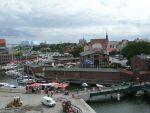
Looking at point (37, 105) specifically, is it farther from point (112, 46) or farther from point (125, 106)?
point (112, 46)

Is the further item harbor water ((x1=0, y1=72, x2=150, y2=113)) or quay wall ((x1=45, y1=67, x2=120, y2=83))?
quay wall ((x1=45, y1=67, x2=120, y2=83))

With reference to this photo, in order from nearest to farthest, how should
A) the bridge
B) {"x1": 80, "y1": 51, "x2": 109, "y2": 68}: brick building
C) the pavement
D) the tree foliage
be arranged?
1. the pavement
2. the bridge
3. the tree foliage
4. {"x1": 80, "y1": 51, "x2": 109, "y2": 68}: brick building

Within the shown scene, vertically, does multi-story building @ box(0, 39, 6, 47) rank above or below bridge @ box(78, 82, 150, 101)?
above

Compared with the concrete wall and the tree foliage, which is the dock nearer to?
the concrete wall

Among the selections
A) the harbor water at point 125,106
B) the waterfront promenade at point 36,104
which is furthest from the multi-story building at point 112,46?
the waterfront promenade at point 36,104

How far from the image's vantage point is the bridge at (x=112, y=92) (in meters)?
52.8

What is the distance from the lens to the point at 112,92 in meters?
55.7

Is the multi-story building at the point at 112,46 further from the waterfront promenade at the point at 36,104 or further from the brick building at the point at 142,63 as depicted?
the waterfront promenade at the point at 36,104

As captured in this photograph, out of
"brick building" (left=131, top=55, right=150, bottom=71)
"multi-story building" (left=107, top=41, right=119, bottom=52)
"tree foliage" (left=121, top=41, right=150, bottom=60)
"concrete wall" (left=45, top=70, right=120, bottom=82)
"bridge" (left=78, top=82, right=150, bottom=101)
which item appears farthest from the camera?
"multi-story building" (left=107, top=41, right=119, bottom=52)

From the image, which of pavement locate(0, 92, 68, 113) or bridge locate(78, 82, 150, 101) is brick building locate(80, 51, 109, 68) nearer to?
bridge locate(78, 82, 150, 101)

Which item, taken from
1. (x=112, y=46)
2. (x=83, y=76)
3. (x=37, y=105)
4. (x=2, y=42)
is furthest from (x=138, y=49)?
(x=2, y=42)

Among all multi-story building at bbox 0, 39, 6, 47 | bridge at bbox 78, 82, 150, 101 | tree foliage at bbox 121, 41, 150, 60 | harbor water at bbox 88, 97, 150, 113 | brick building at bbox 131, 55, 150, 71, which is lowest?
harbor water at bbox 88, 97, 150, 113

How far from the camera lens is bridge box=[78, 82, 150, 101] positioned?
173ft

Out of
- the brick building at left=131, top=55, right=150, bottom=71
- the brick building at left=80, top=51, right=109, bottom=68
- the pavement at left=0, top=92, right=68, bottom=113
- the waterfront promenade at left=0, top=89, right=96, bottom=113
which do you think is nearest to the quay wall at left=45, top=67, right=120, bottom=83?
the brick building at left=131, top=55, right=150, bottom=71
